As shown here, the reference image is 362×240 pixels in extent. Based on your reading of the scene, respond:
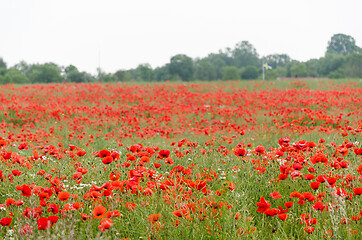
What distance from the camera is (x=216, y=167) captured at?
4340 millimetres

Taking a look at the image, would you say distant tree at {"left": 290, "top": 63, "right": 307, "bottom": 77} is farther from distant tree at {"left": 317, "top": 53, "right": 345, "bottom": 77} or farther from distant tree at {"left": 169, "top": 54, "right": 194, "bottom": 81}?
distant tree at {"left": 169, "top": 54, "right": 194, "bottom": 81}

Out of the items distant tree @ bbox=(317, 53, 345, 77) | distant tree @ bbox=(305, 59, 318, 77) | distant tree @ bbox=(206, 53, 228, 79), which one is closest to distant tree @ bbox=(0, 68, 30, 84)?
distant tree @ bbox=(206, 53, 228, 79)

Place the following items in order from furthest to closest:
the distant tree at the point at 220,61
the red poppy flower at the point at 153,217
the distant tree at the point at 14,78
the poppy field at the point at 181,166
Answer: the distant tree at the point at 220,61, the distant tree at the point at 14,78, the poppy field at the point at 181,166, the red poppy flower at the point at 153,217

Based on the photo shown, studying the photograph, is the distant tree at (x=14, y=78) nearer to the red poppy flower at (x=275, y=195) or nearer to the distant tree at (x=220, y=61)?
the distant tree at (x=220, y=61)

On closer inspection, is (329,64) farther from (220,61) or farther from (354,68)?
(220,61)

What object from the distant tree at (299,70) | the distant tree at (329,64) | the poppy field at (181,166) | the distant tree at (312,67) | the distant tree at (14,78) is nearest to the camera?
the poppy field at (181,166)

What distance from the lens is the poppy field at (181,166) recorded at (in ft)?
8.36

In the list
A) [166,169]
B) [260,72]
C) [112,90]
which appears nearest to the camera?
[166,169]

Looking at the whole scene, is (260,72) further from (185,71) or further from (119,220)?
(119,220)

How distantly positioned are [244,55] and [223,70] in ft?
73.5

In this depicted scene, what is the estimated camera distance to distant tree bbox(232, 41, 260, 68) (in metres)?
102

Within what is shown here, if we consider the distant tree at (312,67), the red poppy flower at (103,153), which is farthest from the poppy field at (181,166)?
the distant tree at (312,67)

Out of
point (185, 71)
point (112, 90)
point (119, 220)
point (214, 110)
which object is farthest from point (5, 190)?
point (185, 71)

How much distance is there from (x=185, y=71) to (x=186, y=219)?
74.2m
